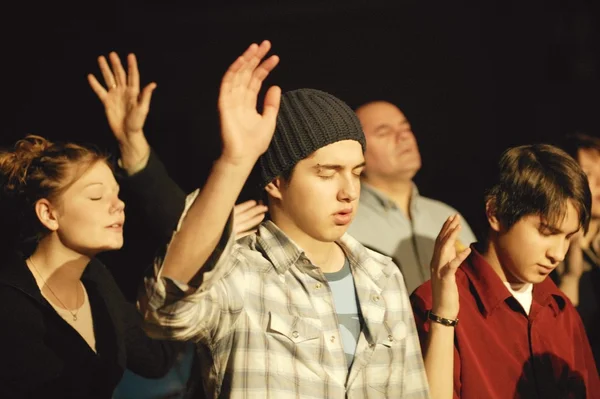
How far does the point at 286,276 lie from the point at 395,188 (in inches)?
56.1

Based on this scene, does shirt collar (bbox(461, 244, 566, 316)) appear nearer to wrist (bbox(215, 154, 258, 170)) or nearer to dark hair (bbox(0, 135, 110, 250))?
wrist (bbox(215, 154, 258, 170))

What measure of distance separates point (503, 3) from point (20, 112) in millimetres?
2391

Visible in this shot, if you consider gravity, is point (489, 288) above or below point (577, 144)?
below

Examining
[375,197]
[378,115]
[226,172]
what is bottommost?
[375,197]

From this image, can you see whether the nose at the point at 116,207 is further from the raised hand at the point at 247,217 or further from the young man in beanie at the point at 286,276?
the young man in beanie at the point at 286,276

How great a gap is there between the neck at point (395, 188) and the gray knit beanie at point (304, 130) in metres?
1.20

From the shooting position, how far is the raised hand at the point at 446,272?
2137mm

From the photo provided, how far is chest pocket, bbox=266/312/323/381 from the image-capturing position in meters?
1.87

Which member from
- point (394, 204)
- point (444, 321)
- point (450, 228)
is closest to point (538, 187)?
point (450, 228)

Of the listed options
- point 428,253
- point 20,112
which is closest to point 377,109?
point 428,253

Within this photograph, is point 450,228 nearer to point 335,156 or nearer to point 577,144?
point 335,156

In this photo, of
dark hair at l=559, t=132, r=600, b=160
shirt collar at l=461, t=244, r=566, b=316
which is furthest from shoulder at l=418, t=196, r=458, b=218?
shirt collar at l=461, t=244, r=566, b=316

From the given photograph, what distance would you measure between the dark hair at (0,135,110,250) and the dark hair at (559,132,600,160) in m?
1.87

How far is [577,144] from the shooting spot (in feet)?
10.7
